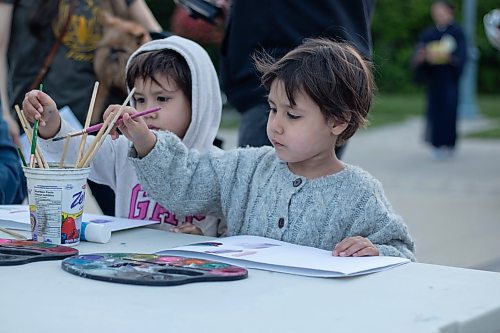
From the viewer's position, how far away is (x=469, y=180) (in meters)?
9.59

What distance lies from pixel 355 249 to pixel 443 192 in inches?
266

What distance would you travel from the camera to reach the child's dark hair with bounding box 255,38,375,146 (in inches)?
95.7

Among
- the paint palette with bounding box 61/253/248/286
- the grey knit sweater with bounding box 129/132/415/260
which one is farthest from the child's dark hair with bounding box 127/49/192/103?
the paint palette with bounding box 61/253/248/286

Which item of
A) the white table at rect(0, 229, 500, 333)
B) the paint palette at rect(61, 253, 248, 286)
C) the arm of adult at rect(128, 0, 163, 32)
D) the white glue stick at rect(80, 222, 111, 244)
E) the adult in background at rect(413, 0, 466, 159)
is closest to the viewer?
the white table at rect(0, 229, 500, 333)

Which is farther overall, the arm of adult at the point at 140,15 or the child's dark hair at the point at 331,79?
the arm of adult at the point at 140,15

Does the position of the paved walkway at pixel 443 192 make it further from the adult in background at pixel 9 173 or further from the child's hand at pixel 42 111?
the child's hand at pixel 42 111

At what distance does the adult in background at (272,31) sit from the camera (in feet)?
10.7

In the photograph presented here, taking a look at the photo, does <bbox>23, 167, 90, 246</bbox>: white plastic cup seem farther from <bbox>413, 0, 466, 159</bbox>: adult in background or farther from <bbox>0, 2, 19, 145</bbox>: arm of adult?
<bbox>413, 0, 466, 159</bbox>: adult in background

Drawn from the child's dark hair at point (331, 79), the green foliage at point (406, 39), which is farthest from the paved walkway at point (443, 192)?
the green foliage at point (406, 39)

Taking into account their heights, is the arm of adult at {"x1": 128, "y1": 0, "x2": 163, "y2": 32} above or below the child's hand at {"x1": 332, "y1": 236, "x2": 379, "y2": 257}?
above

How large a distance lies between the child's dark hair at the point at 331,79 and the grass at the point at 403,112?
11135 mm

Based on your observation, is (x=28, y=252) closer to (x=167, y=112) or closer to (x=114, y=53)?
(x=167, y=112)

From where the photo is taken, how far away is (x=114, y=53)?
4.11 metres

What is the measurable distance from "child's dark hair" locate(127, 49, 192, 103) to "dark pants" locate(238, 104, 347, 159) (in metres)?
0.34
